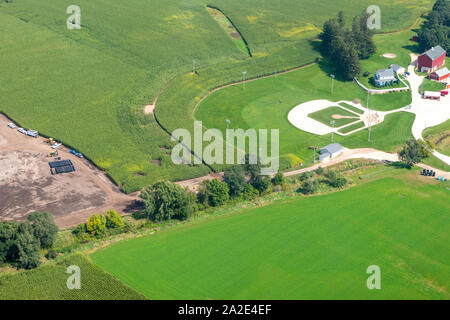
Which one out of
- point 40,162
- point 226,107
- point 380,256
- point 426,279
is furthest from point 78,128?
point 426,279

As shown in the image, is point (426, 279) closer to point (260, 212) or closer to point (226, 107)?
point (260, 212)

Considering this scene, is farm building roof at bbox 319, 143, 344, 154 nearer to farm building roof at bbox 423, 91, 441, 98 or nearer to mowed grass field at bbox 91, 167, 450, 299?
mowed grass field at bbox 91, 167, 450, 299

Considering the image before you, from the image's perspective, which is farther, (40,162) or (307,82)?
(307,82)

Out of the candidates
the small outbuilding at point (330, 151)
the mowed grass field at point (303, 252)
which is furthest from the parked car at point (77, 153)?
the small outbuilding at point (330, 151)

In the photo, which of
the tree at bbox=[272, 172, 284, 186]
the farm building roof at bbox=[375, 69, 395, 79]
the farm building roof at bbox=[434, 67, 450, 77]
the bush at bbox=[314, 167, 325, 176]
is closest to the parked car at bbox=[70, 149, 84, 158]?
the tree at bbox=[272, 172, 284, 186]

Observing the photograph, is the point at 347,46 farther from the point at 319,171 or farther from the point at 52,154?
the point at 52,154

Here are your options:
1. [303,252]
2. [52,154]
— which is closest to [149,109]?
[52,154]
